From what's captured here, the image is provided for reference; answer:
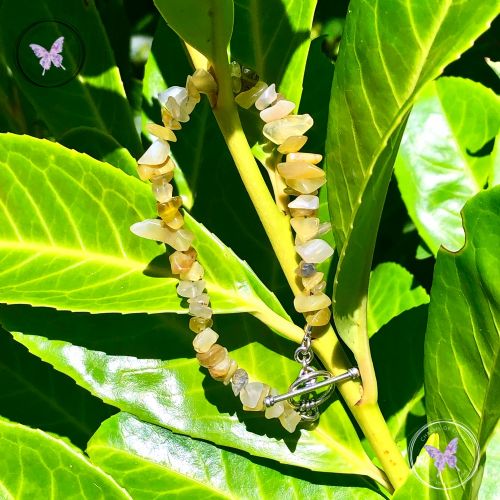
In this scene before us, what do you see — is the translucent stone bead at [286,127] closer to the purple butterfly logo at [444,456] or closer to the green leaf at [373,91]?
the green leaf at [373,91]

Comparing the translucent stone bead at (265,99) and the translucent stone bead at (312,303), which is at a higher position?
the translucent stone bead at (265,99)

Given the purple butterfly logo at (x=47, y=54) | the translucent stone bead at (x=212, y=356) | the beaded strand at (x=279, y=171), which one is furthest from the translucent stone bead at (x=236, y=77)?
the purple butterfly logo at (x=47, y=54)

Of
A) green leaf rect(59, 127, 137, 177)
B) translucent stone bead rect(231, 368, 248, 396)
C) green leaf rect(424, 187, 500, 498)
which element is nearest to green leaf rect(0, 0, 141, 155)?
green leaf rect(59, 127, 137, 177)

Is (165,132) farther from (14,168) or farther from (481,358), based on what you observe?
(481,358)

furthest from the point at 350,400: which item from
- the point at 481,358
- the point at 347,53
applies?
the point at 347,53

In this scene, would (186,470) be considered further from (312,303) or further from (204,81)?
(204,81)
